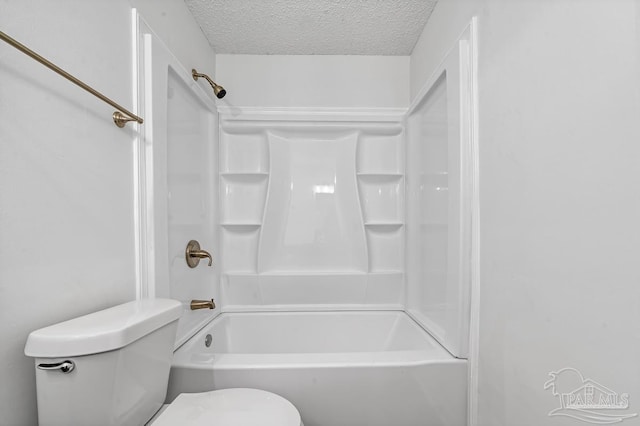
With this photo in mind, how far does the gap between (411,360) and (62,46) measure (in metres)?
1.58

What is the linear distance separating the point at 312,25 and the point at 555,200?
1.64 meters

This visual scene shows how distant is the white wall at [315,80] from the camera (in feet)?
7.55

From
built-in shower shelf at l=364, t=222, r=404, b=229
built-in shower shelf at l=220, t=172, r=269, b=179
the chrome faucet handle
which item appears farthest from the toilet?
built-in shower shelf at l=364, t=222, r=404, b=229

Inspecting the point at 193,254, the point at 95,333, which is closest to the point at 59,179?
the point at 95,333

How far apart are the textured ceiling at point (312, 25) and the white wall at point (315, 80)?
0.06 meters

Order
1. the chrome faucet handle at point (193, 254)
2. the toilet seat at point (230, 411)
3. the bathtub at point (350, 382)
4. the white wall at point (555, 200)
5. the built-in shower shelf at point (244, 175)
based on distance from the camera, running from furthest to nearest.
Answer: the built-in shower shelf at point (244, 175)
the chrome faucet handle at point (193, 254)
the bathtub at point (350, 382)
the toilet seat at point (230, 411)
the white wall at point (555, 200)

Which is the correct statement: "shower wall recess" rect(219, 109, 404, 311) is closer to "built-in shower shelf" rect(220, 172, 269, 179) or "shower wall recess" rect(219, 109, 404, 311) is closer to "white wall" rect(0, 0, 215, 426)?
A: "built-in shower shelf" rect(220, 172, 269, 179)

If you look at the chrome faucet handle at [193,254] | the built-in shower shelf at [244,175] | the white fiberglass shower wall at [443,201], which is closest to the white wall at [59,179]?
the chrome faucet handle at [193,254]

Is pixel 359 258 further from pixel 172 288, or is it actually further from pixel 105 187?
pixel 105 187

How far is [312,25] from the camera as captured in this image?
6.41 ft

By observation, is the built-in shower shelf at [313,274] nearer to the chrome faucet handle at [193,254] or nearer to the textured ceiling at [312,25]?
the chrome faucet handle at [193,254]

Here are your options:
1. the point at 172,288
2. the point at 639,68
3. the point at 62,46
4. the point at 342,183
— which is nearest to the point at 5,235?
the point at 62,46

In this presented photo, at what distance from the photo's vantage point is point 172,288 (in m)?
1.54

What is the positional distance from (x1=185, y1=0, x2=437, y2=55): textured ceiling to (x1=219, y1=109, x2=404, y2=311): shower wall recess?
416mm
